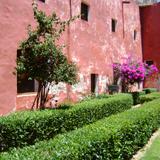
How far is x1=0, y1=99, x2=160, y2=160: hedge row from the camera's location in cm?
511

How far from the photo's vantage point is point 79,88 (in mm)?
16547

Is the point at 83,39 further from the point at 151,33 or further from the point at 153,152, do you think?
the point at 151,33

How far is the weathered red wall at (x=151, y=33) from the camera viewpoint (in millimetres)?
27156

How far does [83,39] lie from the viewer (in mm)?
17250

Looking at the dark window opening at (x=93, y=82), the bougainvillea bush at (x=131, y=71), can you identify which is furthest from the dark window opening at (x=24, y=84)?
the bougainvillea bush at (x=131, y=71)

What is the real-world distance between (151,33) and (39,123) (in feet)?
65.4

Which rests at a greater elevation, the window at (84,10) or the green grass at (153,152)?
the window at (84,10)

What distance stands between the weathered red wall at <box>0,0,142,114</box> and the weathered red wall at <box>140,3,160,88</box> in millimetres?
760

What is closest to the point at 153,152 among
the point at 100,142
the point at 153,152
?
the point at 153,152

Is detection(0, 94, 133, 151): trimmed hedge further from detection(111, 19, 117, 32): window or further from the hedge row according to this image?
detection(111, 19, 117, 32): window

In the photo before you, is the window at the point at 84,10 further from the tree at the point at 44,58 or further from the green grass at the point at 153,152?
the green grass at the point at 153,152

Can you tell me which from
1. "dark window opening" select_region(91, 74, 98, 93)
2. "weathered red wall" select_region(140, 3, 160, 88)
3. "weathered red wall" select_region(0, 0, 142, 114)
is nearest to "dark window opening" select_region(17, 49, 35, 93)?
"weathered red wall" select_region(0, 0, 142, 114)

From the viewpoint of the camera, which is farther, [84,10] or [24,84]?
[84,10]

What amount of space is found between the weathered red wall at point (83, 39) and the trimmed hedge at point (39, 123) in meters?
2.22
